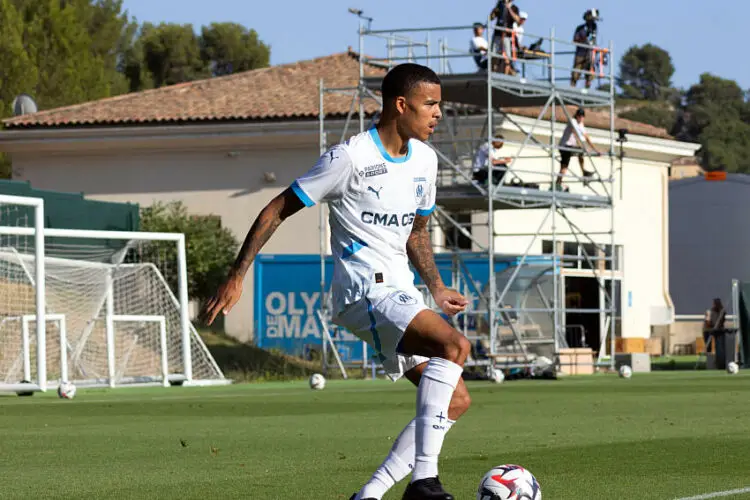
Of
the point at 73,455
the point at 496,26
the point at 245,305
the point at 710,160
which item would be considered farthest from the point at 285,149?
the point at 710,160

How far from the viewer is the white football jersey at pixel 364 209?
23.7 feet

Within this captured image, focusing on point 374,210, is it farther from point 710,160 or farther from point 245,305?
point 710,160

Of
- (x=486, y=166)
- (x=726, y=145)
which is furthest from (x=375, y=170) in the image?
(x=726, y=145)

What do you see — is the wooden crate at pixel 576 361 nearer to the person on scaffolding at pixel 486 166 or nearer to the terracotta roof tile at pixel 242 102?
the person on scaffolding at pixel 486 166

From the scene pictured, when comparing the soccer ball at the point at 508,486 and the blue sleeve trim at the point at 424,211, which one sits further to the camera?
the blue sleeve trim at the point at 424,211

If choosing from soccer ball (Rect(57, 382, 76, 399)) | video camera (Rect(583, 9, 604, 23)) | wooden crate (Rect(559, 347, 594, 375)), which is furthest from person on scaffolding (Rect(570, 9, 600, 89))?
soccer ball (Rect(57, 382, 76, 399))

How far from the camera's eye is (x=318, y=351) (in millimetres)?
34531

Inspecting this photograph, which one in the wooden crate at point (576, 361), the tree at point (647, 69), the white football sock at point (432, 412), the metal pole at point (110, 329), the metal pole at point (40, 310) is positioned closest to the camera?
the white football sock at point (432, 412)

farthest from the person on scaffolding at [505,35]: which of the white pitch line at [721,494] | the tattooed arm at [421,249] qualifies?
the white pitch line at [721,494]

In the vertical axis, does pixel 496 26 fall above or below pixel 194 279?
above

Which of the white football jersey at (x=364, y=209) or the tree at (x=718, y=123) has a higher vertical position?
the tree at (x=718, y=123)

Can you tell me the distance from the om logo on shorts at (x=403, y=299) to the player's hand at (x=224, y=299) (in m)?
0.75

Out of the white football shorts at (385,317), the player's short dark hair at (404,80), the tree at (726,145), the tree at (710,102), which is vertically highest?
the tree at (710,102)

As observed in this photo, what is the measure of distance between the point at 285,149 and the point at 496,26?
12.4m
